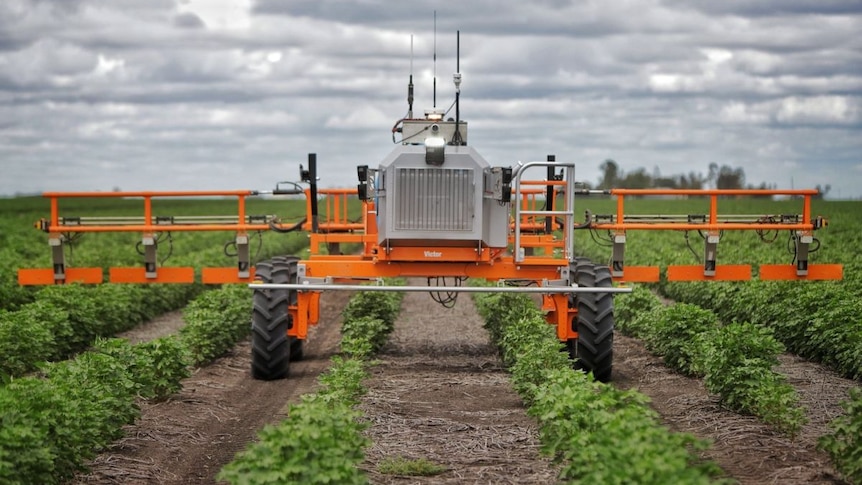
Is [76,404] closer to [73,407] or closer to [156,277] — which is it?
[73,407]

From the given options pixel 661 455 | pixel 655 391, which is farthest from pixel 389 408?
pixel 661 455

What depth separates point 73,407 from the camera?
9.56 metres

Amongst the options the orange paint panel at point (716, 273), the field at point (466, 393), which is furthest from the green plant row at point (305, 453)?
the orange paint panel at point (716, 273)

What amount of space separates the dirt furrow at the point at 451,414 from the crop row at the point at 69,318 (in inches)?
162

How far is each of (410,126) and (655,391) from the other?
14.1ft

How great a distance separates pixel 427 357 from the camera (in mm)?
17562

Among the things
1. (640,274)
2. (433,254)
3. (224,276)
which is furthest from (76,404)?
(640,274)

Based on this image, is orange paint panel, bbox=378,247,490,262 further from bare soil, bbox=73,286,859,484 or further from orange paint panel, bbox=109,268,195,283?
orange paint panel, bbox=109,268,195,283

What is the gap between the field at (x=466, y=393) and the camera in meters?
9.73

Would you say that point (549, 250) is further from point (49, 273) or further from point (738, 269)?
point (49, 273)

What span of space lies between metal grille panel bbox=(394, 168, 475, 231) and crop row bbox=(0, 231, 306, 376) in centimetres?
457

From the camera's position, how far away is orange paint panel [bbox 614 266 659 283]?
16.6 m

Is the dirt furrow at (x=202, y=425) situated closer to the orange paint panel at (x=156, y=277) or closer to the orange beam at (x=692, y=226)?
the orange paint panel at (x=156, y=277)

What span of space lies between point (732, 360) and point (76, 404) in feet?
21.7
